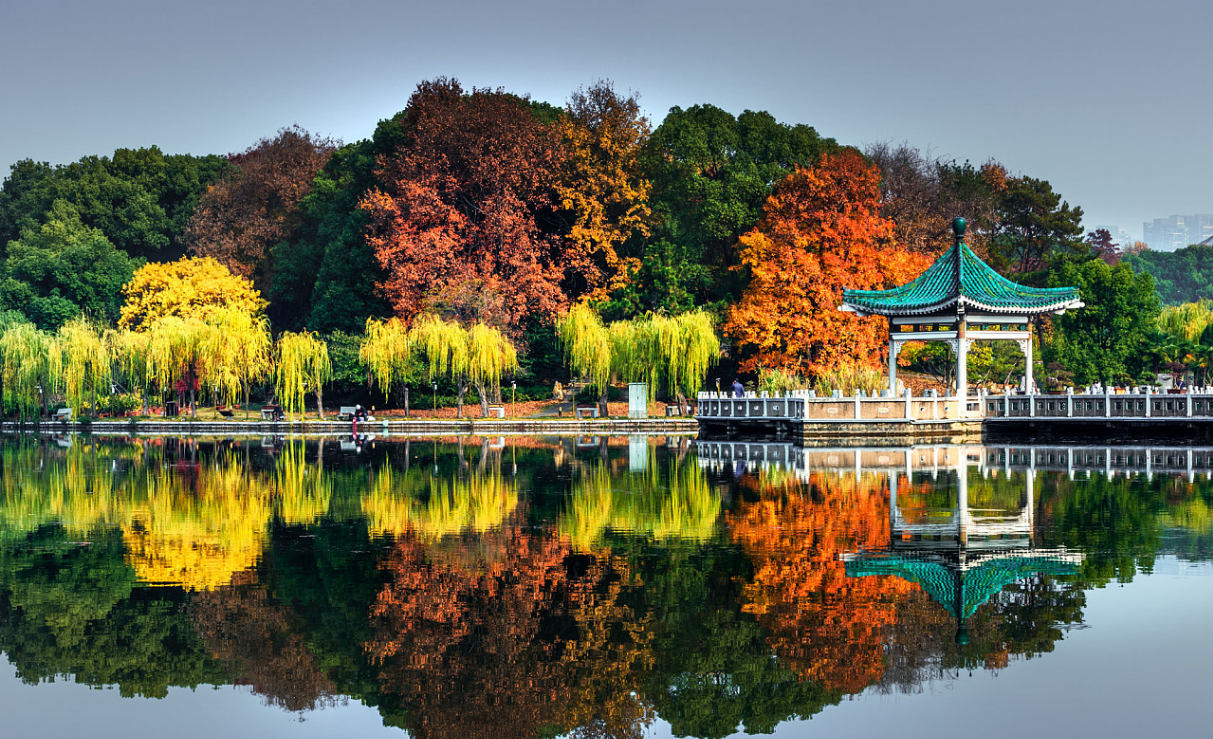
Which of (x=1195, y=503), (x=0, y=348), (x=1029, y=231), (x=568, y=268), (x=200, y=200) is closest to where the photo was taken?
(x=1195, y=503)

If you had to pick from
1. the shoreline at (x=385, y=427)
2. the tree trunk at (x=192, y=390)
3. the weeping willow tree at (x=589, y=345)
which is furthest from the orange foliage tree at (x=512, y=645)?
the tree trunk at (x=192, y=390)

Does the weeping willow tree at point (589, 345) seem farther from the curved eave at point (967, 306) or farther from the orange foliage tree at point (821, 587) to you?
the orange foliage tree at point (821, 587)

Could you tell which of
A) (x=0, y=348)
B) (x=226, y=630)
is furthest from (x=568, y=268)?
(x=226, y=630)

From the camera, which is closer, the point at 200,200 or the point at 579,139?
the point at 579,139

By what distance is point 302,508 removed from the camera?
1930cm

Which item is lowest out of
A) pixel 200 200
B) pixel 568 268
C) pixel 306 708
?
pixel 306 708

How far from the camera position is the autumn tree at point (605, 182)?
5391cm

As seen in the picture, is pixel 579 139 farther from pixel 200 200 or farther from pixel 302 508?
pixel 302 508

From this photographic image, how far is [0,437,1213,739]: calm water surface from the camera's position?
28.4 feet

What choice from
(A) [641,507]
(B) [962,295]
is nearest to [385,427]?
(B) [962,295]

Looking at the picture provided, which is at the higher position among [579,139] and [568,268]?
[579,139]

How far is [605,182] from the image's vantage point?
54.1 meters

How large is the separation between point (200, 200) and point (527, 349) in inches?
1136

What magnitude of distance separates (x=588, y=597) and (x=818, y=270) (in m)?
37.2
